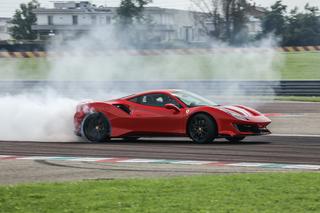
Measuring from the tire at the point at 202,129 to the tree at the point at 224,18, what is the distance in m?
11.2

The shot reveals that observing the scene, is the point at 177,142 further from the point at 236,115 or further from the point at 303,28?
the point at 303,28

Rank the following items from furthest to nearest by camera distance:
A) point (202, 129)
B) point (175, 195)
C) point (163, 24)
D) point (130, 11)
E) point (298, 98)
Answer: point (298, 98) < point (130, 11) < point (163, 24) < point (202, 129) < point (175, 195)

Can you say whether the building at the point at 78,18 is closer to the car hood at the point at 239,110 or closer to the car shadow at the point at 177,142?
the car shadow at the point at 177,142

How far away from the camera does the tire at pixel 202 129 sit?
16594 millimetres

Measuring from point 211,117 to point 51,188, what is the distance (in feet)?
23.4

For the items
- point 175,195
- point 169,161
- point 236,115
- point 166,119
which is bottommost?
point 169,161

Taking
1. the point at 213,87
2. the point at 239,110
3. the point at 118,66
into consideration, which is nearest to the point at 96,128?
the point at 239,110

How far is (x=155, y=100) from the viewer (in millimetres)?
17484

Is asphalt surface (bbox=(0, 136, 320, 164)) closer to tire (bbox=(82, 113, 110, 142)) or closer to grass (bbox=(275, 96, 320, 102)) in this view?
tire (bbox=(82, 113, 110, 142))

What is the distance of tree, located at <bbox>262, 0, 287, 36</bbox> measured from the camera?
32.8 metres

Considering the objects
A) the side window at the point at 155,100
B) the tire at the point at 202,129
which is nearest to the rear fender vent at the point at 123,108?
the side window at the point at 155,100

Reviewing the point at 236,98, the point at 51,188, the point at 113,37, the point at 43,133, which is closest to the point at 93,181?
the point at 51,188

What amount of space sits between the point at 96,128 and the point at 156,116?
58.2 inches

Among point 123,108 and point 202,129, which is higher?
point 123,108
